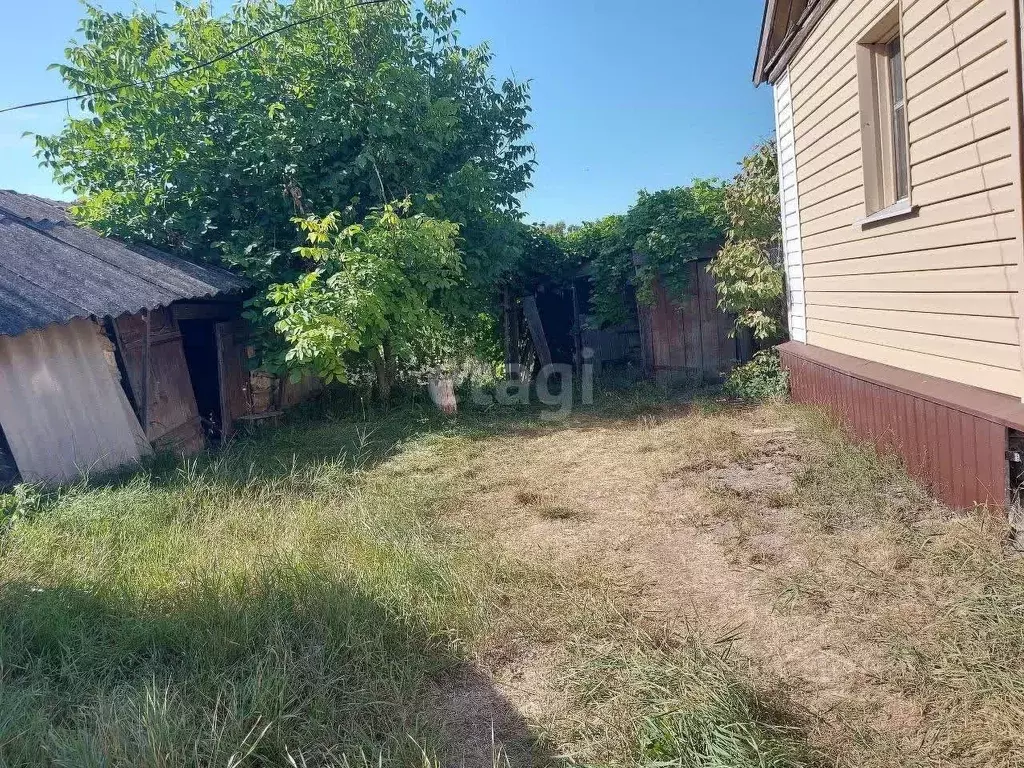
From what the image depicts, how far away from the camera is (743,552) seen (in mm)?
3432

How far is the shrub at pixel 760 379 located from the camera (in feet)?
23.3

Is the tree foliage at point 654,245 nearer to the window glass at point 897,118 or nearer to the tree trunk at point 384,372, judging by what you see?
the tree trunk at point 384,372

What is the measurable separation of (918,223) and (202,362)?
7651 mm

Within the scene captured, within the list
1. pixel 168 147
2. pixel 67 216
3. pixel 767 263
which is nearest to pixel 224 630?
pixel 168 147

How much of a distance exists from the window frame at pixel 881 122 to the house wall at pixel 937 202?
3.2 inches

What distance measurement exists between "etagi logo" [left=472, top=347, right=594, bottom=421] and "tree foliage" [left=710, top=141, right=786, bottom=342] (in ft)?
7.12

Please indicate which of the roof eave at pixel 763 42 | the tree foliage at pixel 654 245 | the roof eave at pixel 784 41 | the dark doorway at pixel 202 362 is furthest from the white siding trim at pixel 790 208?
the dark doorway at pixel 202 362

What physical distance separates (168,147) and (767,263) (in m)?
6.61

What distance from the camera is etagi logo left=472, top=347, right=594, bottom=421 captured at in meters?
8.32

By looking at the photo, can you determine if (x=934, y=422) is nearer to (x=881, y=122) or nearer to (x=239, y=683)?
(x=881, y=122)

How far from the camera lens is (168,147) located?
22.7ft

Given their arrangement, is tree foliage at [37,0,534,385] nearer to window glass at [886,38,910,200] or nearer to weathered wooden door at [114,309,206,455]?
weathered wooden door at [114,309,206,455]

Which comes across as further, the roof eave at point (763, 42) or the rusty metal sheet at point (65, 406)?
the roof eave at point (763, 42)

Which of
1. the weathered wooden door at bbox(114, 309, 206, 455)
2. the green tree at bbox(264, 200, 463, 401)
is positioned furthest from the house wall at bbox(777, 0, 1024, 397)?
the weathered wooden door at bbox(114, 309, 206, 455)
